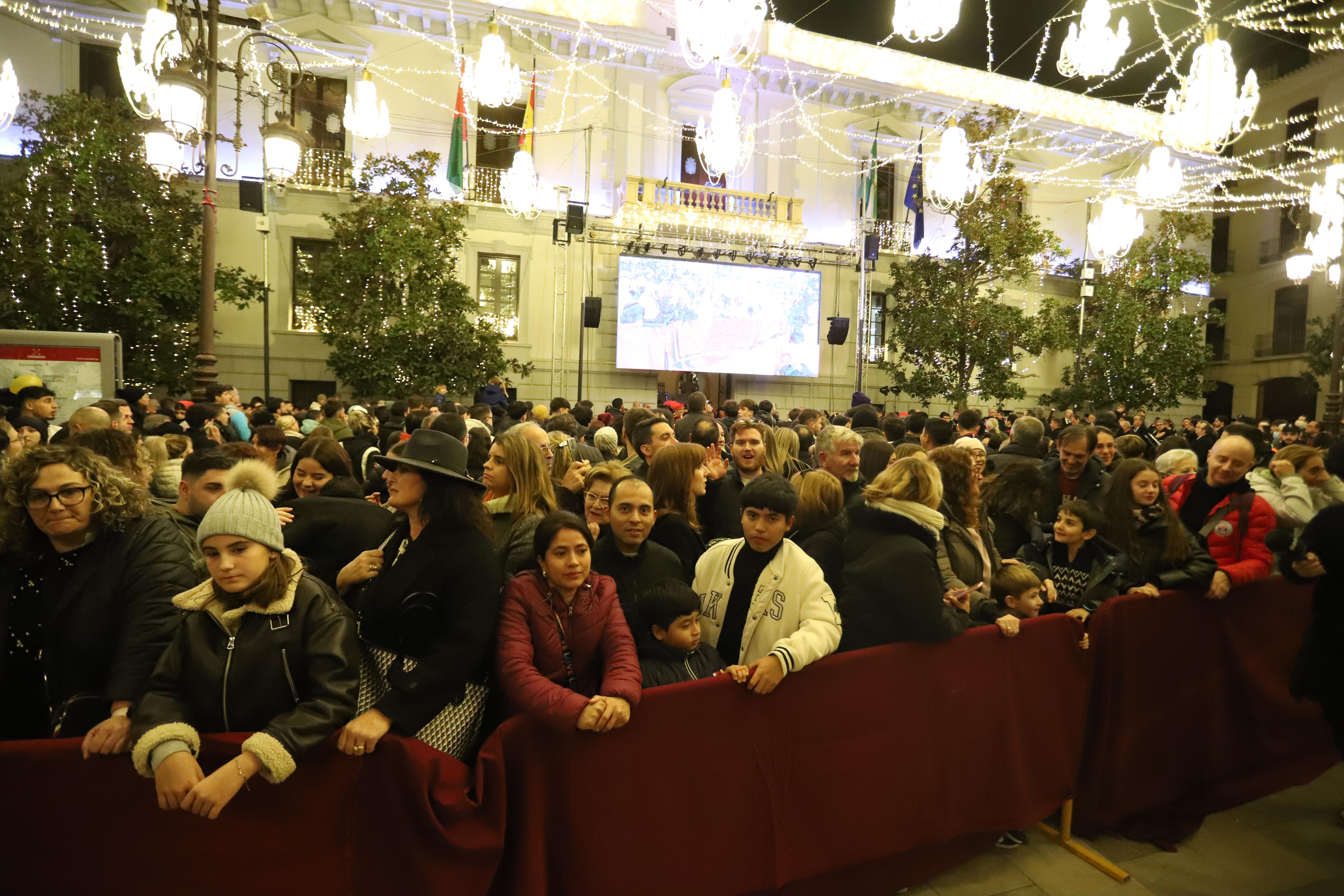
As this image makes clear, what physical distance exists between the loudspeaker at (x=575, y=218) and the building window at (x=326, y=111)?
5950 mm

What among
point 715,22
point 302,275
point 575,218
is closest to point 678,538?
point 715,22

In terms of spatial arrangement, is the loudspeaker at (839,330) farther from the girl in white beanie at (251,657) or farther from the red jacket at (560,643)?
the girl in white beanie at (251,657)

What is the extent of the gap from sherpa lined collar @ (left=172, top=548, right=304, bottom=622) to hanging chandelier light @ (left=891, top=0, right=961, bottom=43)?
686cm

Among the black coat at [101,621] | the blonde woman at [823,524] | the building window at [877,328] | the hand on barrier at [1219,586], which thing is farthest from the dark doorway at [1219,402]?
the black coat at [101,621]

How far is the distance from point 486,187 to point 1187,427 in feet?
54.7

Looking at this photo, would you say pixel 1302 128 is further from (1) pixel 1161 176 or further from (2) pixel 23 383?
(2) pixel 23 383

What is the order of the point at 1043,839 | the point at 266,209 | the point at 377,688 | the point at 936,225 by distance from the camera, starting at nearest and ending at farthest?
the point at 377,688 < the point at 1043,839 < the point at 266,209 < the point at 936,225

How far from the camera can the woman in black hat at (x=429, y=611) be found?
231 cm

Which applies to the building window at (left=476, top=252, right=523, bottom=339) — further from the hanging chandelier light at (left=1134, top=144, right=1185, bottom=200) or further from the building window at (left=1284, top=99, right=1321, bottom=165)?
the building window at (left=1284, top=99, right=1321, bottom=165)

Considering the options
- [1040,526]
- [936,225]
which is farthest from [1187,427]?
[1040,526]

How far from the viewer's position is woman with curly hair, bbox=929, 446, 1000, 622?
3691 mm

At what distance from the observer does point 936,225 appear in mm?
22391

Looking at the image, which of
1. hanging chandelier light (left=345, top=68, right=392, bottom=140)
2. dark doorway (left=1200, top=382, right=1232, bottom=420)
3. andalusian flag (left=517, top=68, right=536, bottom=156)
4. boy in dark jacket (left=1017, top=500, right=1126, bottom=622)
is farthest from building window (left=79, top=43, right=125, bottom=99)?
dark doorway (left=1200, top=382, right=1232, bottom=420)

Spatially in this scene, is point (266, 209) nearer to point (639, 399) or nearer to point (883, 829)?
point (639, 399)
